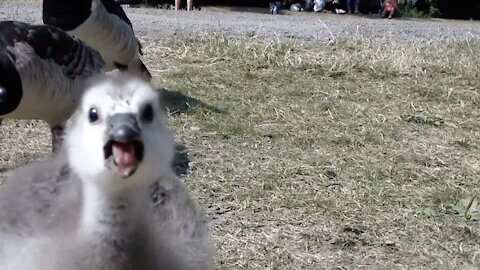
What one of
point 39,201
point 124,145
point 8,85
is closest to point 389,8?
point 8,85

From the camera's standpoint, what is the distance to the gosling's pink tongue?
224 cm

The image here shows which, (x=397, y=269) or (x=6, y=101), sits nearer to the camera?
(x=397, y=269)

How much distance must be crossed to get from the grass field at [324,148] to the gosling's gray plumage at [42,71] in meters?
0.32

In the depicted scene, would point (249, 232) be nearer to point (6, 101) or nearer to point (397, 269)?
point (397, 269)

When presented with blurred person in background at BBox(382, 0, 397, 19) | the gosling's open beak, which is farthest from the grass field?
blurred person in background at BBox(382, 0, 397, 19)

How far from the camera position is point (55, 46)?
4559mm

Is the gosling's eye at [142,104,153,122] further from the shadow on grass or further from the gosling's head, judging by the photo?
the shadow on grass

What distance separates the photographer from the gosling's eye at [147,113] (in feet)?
7.90

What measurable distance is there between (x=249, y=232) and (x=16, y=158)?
1.55 metres

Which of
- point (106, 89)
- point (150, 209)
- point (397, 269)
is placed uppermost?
point (106, 89)

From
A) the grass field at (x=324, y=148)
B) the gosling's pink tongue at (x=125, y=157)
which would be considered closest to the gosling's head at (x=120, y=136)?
the gosling's pink tongue at (x=125, y=157)

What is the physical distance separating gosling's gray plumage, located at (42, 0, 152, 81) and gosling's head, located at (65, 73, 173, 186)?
2935 millimetres

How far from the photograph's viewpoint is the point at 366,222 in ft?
12.5

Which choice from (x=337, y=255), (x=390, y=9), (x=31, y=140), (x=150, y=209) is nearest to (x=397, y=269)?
(x=337, y=255)
